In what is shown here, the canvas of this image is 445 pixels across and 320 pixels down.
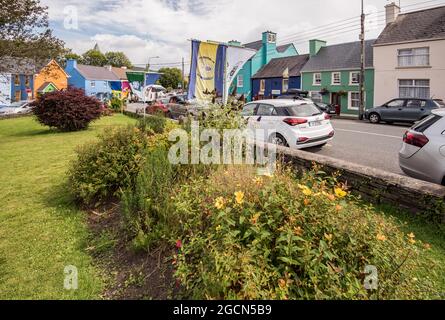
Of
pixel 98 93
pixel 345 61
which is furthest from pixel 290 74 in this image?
pixel 98 93

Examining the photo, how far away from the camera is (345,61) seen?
3055cm

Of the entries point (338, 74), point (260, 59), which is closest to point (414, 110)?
point (338, 74)

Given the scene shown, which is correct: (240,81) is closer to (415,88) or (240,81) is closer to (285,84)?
(285,84)

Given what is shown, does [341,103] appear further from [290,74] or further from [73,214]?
[73,214]

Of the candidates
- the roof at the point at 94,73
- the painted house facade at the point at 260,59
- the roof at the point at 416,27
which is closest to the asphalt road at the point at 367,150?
the roof at the point at 416,27

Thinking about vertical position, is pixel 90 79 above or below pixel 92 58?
below

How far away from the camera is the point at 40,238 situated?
4.36 meters

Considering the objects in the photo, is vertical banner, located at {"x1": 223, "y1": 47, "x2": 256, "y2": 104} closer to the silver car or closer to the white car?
the white car

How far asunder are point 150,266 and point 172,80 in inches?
3736

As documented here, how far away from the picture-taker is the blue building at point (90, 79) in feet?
197

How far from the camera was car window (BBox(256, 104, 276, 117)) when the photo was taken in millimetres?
9469

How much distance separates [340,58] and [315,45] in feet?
14.1

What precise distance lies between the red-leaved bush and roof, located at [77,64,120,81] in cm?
4869

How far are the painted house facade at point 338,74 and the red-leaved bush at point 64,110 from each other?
2296 cm
